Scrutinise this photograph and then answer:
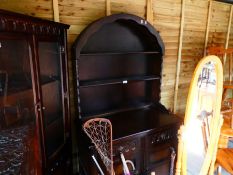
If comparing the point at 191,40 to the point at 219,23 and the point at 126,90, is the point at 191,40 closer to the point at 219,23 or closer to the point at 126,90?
the point at 219,23


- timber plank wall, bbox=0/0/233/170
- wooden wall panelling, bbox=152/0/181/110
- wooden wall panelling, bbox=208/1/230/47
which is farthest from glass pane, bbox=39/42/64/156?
wooden wall panelling, bbox=208/1/230/47

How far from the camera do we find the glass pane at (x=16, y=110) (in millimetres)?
774

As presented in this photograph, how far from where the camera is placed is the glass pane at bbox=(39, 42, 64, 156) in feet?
4.10

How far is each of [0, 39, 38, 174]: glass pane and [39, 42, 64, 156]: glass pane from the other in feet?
0.46

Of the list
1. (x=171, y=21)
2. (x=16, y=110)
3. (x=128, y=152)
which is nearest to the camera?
(x=16, y=110)

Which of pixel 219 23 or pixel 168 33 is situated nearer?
pixel 168 33

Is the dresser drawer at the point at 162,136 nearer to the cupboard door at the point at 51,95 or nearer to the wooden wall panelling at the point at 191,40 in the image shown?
the cupboard door at the point at 51,95

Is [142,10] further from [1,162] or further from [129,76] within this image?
[1,162]

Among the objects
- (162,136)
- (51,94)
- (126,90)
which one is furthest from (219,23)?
(51,94)

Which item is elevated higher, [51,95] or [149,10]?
[149,10]

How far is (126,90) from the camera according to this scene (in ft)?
6.73

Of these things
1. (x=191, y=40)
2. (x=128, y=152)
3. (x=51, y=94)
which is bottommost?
(x=128, y=152)

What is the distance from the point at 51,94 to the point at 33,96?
241 mm

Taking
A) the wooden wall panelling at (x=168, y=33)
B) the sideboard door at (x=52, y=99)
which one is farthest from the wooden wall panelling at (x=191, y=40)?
the sideboard door at (x=52, y=99)
